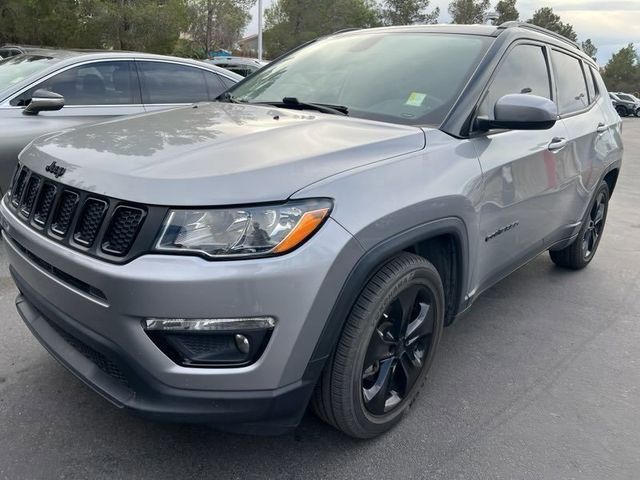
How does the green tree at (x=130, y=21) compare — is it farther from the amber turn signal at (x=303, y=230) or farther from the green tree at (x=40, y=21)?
the amber turn signal at (x=303, y=230)

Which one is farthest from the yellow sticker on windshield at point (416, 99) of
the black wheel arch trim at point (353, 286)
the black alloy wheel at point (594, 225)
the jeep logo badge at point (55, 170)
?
the black alloy wheel at point (594, 225)

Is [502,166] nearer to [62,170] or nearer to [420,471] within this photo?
[420,471]

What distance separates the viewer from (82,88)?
16.9ft

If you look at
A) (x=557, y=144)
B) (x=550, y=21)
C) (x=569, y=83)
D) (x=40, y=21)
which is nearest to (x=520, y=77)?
(x=557, y=144)

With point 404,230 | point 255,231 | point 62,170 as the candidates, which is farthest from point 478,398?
point 62,170

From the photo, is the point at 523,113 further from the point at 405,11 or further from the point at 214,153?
the point at 405,11

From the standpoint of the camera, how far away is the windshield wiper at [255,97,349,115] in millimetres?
2840

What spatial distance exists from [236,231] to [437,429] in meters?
1.42

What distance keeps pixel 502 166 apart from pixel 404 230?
94 cm

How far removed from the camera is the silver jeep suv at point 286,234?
1793mm

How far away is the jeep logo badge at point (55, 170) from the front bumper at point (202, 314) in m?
0.28

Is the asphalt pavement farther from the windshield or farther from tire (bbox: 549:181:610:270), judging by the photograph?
the windshield

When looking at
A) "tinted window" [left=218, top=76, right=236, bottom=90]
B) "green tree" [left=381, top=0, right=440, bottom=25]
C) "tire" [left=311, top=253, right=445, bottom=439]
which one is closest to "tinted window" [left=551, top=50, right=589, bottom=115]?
"tire" [left=311, top=253, right=445, bottom=439]

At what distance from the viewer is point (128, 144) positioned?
7.23 ft
